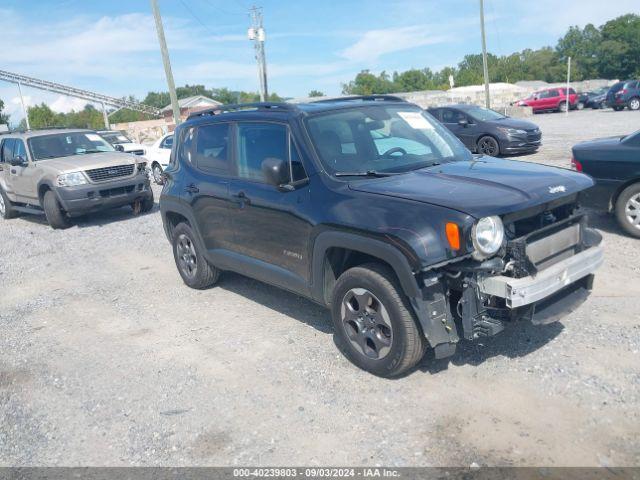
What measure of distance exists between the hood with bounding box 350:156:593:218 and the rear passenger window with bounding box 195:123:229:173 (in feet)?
5.78

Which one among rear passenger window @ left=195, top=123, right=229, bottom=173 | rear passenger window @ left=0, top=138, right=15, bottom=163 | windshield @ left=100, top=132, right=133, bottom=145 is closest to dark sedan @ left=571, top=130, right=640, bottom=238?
rear passenger window @ left=195, top=123, right=229, bottom=173

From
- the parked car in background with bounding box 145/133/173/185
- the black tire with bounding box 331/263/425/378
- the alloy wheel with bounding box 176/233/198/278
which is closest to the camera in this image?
the black tire with bounding box 331/263/425/378

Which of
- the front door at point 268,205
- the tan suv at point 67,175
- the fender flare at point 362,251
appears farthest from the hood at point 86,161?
the fender flare at point 362,251

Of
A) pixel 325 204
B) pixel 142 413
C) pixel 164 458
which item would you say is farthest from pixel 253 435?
pixel 325 204

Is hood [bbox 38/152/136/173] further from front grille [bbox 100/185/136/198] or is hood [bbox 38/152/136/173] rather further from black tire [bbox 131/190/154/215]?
black tire [bbox 131/190/154/215]

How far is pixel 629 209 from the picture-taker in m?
6.92

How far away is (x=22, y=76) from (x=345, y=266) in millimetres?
63461

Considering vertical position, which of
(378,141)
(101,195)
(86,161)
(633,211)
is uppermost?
(378,141)

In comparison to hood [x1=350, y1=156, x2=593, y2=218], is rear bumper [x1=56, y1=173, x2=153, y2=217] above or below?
below

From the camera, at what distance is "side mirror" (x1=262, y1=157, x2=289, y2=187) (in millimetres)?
4312

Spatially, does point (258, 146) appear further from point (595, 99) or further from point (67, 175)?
point (595, 99)

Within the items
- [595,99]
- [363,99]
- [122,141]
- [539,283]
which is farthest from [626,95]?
[539,283]

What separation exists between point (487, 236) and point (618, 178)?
4.36 meters

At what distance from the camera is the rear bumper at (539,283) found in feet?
11.5
